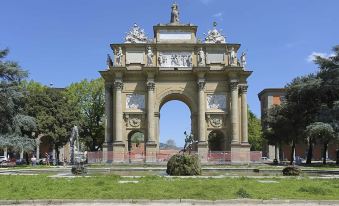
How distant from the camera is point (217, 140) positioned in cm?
6141

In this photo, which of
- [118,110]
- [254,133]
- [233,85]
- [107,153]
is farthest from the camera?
[254,133]

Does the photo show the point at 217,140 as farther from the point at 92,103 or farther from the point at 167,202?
the point at 167,202

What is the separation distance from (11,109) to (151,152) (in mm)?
14602

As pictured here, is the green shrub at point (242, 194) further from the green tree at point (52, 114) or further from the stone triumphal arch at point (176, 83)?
the green tree at point (52, 114)

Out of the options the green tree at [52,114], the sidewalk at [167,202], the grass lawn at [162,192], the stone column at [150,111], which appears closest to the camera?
the sidewalk at [167,202]

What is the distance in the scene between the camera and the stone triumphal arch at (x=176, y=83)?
50.9 meters

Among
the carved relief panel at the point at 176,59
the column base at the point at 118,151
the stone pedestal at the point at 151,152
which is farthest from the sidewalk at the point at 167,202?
the carved relief panel at the point at 176,59

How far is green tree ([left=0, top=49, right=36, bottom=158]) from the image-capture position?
40938mm

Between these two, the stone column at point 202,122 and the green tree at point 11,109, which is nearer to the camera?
the green tree at point 11,109

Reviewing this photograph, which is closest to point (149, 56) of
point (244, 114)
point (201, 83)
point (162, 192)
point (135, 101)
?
point (135, 101)

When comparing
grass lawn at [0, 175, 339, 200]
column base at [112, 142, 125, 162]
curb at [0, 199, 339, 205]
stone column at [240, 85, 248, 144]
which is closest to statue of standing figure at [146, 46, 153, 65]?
column base at [112, 142, 125, 162]

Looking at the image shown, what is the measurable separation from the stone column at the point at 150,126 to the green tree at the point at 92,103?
16.7 meters

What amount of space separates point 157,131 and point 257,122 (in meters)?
42.5

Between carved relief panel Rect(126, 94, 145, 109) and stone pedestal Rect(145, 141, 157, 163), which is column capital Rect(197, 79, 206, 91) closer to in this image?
carved relief panel Rect(126, 94, 145, 109)
